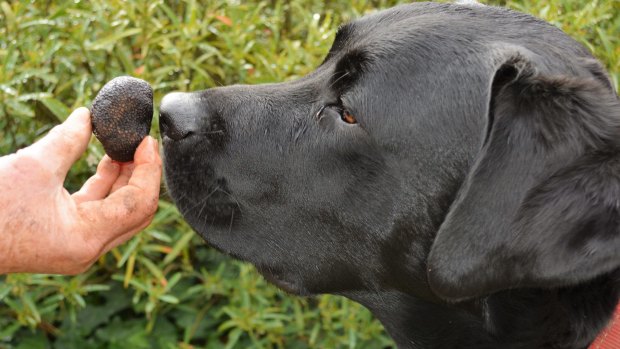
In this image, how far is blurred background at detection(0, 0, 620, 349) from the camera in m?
3.31

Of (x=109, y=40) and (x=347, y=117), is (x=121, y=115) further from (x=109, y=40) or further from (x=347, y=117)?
(x=109, y=40)

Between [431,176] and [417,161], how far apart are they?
6 centimetres

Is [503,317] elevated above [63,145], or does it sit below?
below

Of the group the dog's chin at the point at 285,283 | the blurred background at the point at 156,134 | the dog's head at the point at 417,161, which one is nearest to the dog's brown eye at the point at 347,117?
the dog's head at the point at 417,161

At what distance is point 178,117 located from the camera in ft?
8.04

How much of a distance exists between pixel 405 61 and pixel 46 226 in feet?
3.53

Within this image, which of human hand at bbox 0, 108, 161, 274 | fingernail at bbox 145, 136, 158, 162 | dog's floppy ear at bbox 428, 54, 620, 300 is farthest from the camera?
fingernail at bbox 145, 136, 158, 162

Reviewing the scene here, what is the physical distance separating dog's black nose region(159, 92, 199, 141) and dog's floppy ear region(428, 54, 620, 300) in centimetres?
82

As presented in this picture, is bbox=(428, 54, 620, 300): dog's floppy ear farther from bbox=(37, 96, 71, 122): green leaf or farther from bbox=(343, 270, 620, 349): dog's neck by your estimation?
bbox=(37, 96, 71, 122): green leaf

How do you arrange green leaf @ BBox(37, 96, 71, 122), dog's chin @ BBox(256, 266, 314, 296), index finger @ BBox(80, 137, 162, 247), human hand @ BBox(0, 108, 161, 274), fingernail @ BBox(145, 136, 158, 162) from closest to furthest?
1. human hand @ BBox(0, 108, 161, 274)
2. index finger @ BBox(80, 137, 162, 247)
3. fingernail @ BBox(145, 136, 158, 162)
4. dog's chin @ BBox(256, 266, 314, 296)
5. green leaf @ BBox(37, 96, 71, 122)

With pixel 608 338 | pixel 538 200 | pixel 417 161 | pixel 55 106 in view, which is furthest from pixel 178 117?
pixel 608 338

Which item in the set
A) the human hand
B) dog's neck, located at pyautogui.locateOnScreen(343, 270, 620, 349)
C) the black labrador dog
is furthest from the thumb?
dog's neck, located at pyautogui.locateOnScreen(343, 270, 620, 349)

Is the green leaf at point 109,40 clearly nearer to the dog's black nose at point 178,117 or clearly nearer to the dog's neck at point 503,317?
the dog's black nose at point 178,117

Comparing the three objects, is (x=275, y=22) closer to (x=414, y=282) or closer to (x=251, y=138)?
(x=251, y=138)
